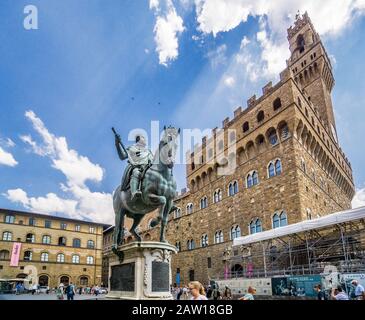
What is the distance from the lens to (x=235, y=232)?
2278 centimetres

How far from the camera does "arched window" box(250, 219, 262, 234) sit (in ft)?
68.3

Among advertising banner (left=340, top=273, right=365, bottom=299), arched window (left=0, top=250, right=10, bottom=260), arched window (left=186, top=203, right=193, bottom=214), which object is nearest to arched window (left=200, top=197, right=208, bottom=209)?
arched window (left=186, top=203, right=193, bottom=214)

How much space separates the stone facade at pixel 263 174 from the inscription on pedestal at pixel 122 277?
1521 cm

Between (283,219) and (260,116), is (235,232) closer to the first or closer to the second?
(283,219)

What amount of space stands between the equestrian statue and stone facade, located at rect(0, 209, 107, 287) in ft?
119

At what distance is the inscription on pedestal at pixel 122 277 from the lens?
4883 mm

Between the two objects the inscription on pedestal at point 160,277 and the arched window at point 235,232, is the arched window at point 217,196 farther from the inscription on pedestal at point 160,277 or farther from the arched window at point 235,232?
the inscription on pedestal at point 160,277

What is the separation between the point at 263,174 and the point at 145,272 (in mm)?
18162

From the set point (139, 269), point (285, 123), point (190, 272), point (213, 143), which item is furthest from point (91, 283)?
point (139, 269)

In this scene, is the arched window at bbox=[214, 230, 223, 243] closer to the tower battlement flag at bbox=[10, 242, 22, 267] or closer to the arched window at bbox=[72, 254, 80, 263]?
the arched window at bbox=[72, 254, 80, 263]

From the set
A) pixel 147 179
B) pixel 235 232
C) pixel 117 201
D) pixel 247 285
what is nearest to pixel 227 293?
pixel 247 285

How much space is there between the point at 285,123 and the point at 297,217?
676 centimetres

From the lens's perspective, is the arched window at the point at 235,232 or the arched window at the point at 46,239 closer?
the arched window at the point at 235,232

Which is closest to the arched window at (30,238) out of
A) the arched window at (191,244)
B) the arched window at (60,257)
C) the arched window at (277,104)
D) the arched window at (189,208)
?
the arched window at (60,257)
